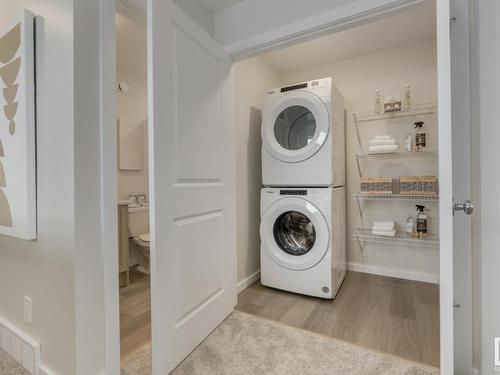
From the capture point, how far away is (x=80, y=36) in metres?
1.06

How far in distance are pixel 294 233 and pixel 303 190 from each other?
47 centimetres

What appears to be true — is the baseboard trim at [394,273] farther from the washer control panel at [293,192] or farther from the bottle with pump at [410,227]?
the washer control panel at [293,192]

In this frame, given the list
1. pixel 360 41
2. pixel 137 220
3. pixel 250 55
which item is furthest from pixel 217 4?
pixel 137 220

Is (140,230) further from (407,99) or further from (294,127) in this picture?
(407,99)

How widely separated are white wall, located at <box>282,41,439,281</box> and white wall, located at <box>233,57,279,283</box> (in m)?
0.93

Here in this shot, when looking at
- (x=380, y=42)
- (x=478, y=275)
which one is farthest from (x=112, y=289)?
(x=380, y=42)

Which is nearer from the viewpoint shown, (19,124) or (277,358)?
(19,124)

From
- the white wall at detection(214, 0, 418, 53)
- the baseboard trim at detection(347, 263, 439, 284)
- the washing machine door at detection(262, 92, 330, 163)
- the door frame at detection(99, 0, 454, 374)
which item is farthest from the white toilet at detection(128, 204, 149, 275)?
the baseboard trim at detection(347, 263, 439, 284)

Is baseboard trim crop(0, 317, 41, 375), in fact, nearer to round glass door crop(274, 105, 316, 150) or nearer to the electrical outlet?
the electrical outlet

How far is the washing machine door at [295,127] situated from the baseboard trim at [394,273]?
4.75 feet

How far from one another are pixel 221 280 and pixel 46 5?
1742mm

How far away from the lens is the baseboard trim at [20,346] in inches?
48.7

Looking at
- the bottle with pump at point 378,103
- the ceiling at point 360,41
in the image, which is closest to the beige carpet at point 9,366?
the ceiling at point 360,41

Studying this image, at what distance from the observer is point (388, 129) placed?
8.28 feet
